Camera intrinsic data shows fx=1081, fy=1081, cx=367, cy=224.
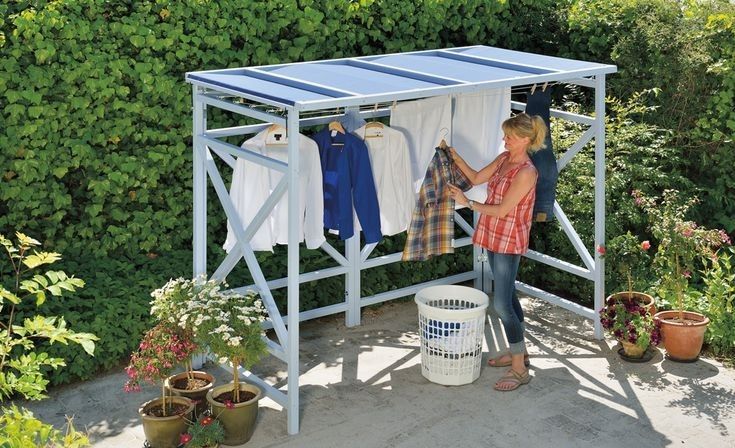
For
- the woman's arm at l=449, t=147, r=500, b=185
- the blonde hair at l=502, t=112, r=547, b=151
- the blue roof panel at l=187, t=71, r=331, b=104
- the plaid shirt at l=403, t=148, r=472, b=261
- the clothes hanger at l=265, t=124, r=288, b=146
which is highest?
the blue roof panel at l=187, t=71, r=331, b=104

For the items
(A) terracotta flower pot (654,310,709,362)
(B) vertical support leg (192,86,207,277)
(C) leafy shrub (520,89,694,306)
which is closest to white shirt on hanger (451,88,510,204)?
(C) leafy shrub (520,89,694,306)

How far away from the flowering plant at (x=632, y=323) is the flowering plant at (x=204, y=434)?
2.69 meters

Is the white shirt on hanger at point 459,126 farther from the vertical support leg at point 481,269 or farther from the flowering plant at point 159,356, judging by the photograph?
the flowering plant at point 159,356

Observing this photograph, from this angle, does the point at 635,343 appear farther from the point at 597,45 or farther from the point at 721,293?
the point at 597,45

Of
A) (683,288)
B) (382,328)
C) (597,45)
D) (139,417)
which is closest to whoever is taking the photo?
(139,417)

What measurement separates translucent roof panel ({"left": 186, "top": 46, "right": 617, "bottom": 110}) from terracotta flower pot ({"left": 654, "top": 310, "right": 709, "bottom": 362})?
1665 millimetres

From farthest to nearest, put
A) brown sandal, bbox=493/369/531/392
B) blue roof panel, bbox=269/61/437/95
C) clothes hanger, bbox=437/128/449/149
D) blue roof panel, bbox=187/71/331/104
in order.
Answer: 1. clothes hanger, bbox=437/128/449/149
2. brown sandal, bbox=493/369/531/392
3. blue roof panel, bbox=269/61/437/95
4. blue roof panel, bbox=187/71/331/104

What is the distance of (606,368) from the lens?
6836 mm

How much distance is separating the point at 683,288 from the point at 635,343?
1.70 ft

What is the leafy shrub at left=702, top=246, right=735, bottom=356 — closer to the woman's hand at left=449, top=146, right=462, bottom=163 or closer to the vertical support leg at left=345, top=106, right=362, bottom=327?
the woman's hand at left=449, top=146, right=462, bottom=163

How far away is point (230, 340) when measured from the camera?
5562 millimetres

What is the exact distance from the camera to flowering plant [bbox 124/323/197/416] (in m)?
5.58

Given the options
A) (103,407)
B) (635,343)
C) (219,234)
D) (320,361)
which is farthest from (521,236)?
(103,407)

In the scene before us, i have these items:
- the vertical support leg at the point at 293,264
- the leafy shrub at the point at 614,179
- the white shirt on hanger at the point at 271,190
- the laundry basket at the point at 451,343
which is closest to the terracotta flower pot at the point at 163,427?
the vertical support leg at the point at 293,264
